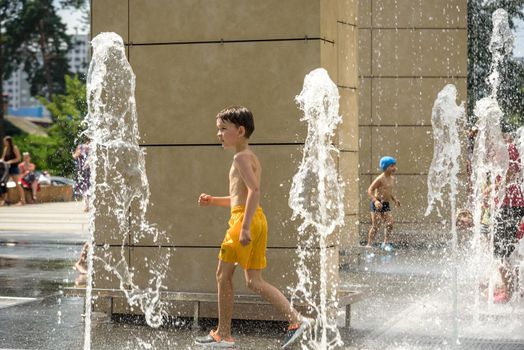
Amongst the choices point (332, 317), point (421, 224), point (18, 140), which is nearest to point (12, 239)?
point (421, 224)

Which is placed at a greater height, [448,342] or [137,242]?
[137,242]

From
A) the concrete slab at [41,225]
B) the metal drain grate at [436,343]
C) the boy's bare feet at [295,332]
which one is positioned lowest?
the concrete slab at [41,225]

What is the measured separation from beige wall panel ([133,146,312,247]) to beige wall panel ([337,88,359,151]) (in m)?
4.85

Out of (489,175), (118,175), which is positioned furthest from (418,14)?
(118,175)

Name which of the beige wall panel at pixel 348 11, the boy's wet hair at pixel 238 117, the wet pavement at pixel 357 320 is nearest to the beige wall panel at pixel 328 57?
the boy's wet hair at pixel 238 117

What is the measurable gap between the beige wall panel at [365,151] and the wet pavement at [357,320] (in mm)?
5341

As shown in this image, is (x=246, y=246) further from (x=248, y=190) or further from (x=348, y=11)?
(x=348, y=11)

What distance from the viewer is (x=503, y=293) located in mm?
9531

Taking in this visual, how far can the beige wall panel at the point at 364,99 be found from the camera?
18375mm

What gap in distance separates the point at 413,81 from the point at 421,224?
263cm

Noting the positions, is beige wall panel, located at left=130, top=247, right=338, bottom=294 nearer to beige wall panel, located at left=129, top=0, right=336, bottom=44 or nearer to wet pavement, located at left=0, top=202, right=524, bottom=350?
wet pavement, located at left=0, top=202, right=524, bottom=350

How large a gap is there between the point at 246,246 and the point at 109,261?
208cm

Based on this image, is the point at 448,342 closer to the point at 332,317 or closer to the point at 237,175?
the point at 332,317

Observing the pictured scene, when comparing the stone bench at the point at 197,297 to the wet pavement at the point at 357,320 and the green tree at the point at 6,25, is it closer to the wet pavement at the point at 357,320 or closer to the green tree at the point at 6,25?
the wet pavement at the point at 357,320
